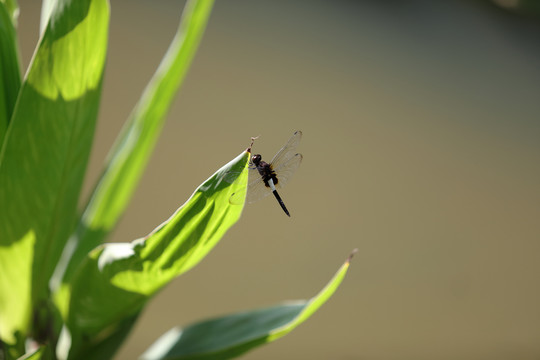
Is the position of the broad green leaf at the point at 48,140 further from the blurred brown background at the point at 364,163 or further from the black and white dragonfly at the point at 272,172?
the blurred brown background at the point at 364,163

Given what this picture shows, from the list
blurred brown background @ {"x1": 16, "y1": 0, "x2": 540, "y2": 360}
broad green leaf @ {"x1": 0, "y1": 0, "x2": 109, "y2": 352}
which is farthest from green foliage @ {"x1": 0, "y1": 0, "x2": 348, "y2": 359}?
blurred brown background @ {"x1": 16, "y1": 0, "x2": 540, "y2": 360}

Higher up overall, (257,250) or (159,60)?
(159,60)

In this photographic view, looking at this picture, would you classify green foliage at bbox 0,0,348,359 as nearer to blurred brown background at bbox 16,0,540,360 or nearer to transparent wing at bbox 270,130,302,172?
transparent wing at bbox 270,130,302,172

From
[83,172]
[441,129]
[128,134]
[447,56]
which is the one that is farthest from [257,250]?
[83,172]

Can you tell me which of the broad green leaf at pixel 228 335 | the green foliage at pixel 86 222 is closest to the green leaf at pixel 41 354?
the green foliage at pixel 86 222

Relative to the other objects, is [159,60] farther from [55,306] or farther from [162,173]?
[55,306]

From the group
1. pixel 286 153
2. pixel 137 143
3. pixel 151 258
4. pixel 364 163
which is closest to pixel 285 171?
pixel 286 153
